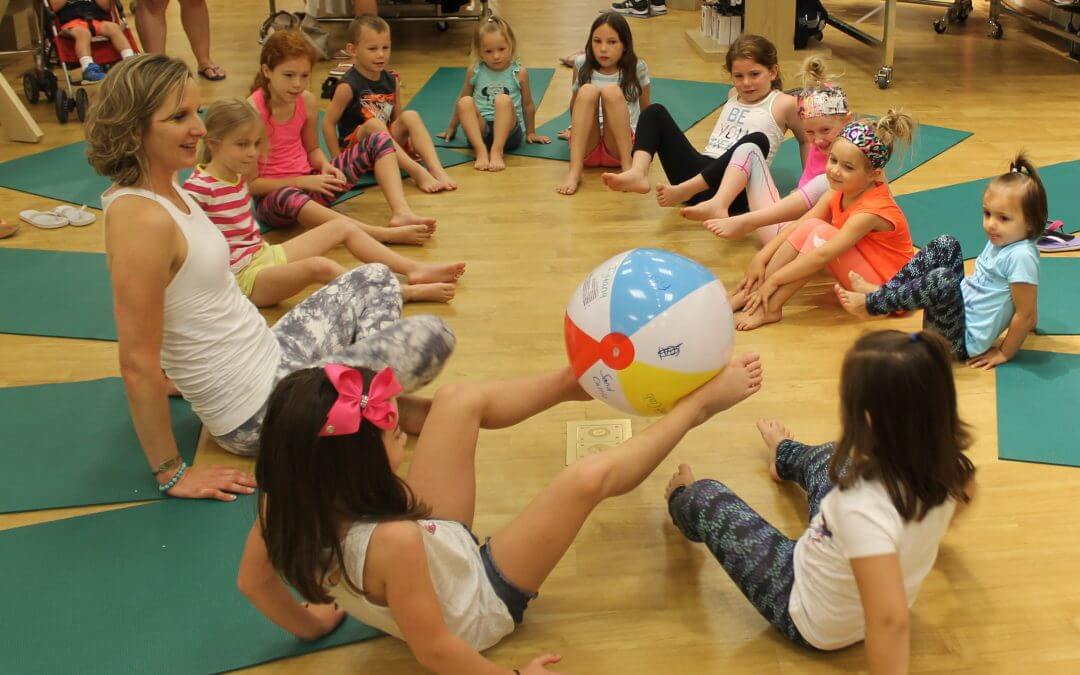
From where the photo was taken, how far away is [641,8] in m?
7.65

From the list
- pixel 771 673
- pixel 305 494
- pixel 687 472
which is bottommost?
pixel 771 673

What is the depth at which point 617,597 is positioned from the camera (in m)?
2.16

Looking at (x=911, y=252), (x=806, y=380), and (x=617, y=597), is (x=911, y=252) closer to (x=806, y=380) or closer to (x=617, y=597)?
(x=806, y=380)

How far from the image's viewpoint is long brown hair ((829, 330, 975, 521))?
1.63 m

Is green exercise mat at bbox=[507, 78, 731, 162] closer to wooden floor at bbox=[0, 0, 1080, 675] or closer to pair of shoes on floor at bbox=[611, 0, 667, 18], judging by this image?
wooden floor at bbox=[0, 0, 1080, 675]

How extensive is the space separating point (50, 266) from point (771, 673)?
2878mm

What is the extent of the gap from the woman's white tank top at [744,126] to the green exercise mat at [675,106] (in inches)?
32.0

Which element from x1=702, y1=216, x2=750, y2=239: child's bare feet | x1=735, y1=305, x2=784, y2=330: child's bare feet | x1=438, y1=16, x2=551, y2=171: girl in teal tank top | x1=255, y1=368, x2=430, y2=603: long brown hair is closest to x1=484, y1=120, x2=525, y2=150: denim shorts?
x1=438, y1=16, x2=551, y2=171: girl in teal tank top

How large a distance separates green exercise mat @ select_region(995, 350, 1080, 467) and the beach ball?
2.91 feet

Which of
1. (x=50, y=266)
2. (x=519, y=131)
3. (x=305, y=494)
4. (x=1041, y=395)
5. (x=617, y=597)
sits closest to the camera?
Answer: (x=305, y=494)

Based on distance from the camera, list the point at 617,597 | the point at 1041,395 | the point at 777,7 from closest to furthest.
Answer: the point at 617,597
the point at 1041,395
the point at 777,7

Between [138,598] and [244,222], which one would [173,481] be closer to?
[138,598]

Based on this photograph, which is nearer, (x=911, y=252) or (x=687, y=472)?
(x=687, y=472)

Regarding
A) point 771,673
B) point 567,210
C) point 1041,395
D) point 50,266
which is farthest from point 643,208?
point 771,673
